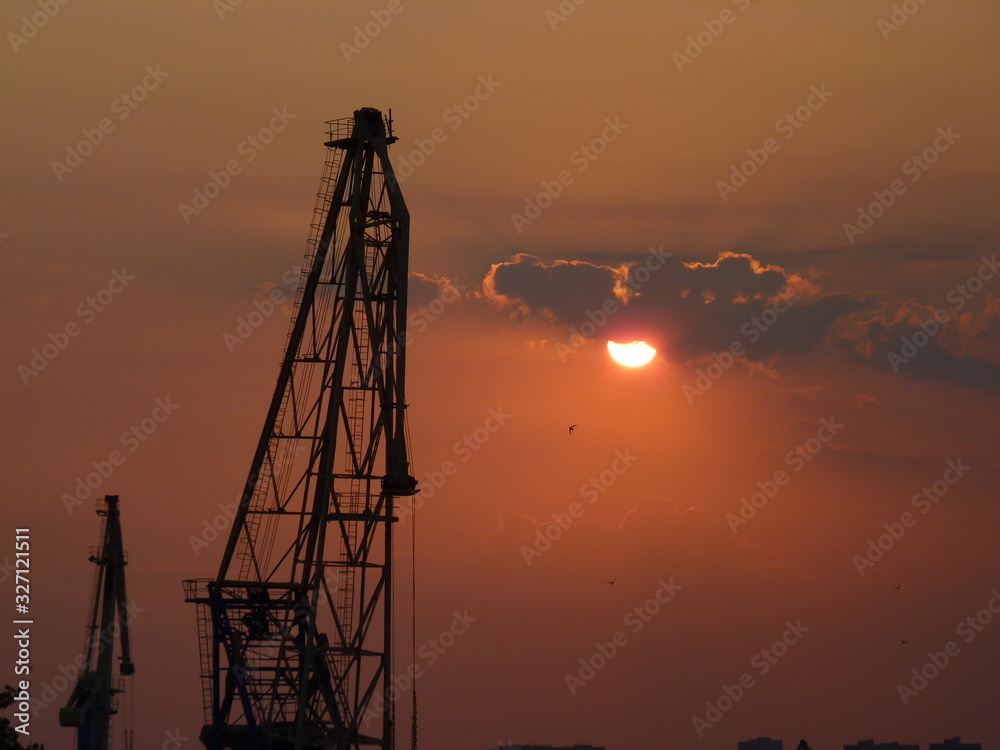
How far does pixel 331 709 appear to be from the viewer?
3743 inches

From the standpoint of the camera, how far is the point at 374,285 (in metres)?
97.0

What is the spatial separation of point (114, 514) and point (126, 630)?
415 cm

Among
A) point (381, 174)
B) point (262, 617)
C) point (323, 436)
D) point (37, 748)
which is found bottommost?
point (37, 748)

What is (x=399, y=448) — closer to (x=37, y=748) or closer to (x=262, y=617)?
(x=262, y=617)

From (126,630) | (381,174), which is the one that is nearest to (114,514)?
(126,630)

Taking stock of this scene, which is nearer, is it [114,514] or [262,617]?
[114,514]

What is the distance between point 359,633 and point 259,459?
7624mm

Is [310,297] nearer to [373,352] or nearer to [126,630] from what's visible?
[373,352]

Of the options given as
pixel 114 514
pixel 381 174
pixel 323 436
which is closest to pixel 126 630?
pixel 114 514

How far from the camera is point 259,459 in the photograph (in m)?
95.9

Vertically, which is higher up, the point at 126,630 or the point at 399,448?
the point at 399,448

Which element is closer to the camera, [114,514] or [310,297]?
[114,514]

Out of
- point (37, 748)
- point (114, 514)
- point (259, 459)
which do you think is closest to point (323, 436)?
point (259, 459)

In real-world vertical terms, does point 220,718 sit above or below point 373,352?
below
